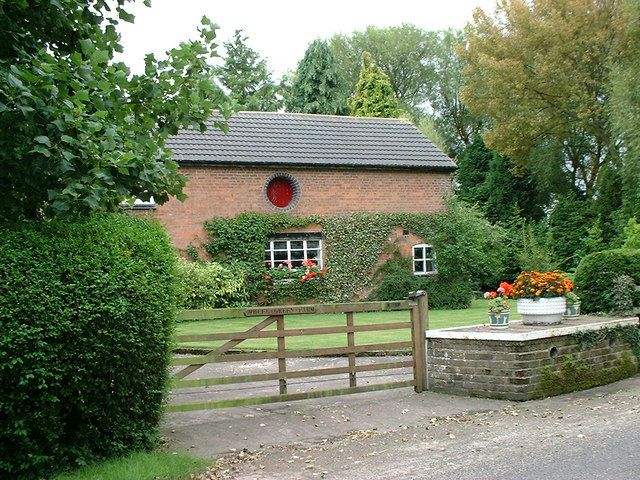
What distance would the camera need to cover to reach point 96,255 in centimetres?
647

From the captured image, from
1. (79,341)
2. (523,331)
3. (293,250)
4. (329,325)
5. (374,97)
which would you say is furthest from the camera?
(374,97)

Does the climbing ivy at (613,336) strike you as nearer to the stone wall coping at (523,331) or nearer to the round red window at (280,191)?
the stone wall coping at (523,331)

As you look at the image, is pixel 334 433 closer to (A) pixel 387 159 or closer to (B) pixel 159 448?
(B) pixel 159 448

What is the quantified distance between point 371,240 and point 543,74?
39.7 ft

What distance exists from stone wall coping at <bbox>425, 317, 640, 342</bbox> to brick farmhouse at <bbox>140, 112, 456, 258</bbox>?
1388cm

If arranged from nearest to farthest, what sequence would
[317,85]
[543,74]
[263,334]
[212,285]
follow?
[263,334] → [212,285] → [543,74] → [317,85]

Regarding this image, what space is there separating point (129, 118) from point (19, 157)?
53.0 inches

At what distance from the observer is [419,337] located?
33.4 feet

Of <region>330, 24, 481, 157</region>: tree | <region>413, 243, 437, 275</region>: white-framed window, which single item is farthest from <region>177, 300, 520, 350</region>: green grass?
<region>330, 24, 481, 157</region>: tree

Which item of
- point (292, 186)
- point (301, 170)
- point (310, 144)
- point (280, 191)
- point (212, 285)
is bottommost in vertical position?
point (212, 285)

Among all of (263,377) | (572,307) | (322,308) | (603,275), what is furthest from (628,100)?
(263,377)

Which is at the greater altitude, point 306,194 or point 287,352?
Result: point 306,194

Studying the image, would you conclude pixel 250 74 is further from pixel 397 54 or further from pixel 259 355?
pixel 259 355

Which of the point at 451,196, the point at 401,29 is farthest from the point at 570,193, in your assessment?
the point at 401,29
